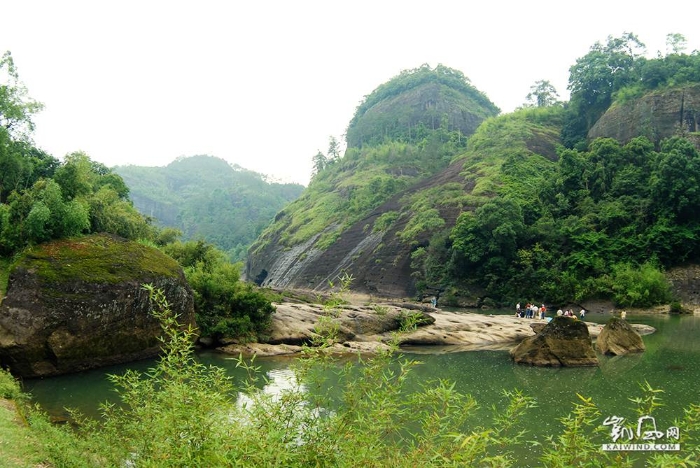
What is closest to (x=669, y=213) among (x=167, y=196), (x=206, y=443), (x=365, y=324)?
(x=365, y=324)

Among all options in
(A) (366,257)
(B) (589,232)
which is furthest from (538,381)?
(A) (366,257)

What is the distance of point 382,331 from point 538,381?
33.4ft

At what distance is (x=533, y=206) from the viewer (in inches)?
2012

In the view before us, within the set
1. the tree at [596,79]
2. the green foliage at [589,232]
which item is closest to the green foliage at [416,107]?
the tree at [596,79]

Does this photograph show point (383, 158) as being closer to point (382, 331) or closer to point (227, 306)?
point (382, 331)

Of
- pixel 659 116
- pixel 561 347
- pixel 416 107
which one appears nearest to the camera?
pixel 561 347

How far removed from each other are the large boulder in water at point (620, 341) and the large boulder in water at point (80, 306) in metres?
17.3

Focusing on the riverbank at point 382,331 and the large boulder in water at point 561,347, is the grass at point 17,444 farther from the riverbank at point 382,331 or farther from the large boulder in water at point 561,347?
the large boulder in water at point 561,347

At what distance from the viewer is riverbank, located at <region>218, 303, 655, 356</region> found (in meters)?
23.0

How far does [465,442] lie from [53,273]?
16.5 metres

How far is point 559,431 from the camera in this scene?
10.6 meters

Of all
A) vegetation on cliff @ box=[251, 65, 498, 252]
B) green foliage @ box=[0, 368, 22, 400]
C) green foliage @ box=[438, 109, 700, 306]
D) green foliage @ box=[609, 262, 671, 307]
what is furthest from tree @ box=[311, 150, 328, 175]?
green foliage @ box=[0, 368, 22, 400]

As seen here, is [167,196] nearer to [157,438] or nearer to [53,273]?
[53,273]

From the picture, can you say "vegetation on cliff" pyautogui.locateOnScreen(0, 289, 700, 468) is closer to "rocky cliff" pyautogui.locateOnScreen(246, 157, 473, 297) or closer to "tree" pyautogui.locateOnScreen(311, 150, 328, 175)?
"rocky cliff" pyautogui.locateOnScreen(246, 157, 473, 297)
